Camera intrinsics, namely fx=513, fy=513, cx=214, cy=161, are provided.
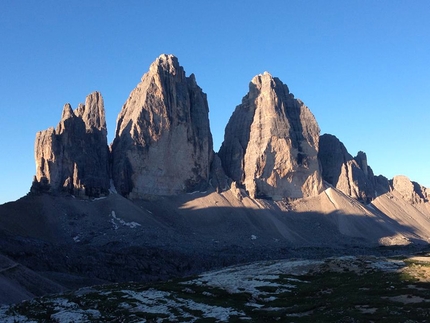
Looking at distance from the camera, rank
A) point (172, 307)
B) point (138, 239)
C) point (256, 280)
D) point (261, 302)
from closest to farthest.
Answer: point (172, 307), point (261, 302), point (256, 280), point (138, 239)

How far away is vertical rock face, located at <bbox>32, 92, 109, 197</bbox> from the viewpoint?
183000 mm

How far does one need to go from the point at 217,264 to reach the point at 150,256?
56.8 ft

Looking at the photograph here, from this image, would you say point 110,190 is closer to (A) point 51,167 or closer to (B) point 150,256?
(A) point 51,167

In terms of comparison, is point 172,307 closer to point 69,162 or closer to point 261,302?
point 261,302

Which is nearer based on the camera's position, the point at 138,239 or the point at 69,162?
the point at 138,239

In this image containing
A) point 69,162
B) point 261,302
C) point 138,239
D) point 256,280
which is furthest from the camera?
point 69,162

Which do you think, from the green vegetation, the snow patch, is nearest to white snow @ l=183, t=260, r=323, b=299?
the green vegetation

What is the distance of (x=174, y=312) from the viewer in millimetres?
42344

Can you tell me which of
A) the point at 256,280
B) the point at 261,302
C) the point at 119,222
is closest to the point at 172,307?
the point at 261,302

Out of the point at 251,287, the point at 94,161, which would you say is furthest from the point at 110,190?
the point at 251,287

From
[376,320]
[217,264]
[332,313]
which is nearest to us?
[376,320]

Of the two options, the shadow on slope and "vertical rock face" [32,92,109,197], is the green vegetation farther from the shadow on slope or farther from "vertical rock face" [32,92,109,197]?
"vertical rock face" [32,92,109,197]

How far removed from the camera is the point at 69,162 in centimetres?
18725

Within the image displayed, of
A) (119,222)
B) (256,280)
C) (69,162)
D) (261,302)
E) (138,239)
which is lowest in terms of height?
(261,302)
